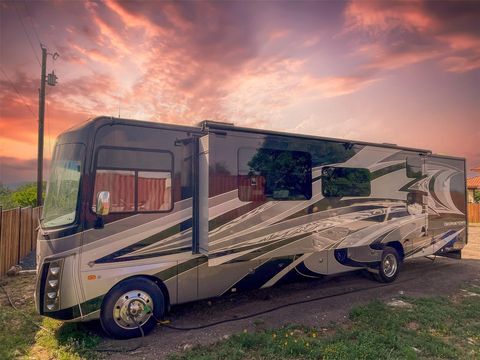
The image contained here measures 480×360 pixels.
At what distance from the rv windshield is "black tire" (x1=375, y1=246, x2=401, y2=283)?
7.16 meters

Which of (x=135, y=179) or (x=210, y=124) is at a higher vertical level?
(x=210, y=124)

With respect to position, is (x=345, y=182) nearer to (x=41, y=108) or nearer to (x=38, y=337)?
(x=38, y=337)

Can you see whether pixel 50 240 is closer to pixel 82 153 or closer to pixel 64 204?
pixel 64 204

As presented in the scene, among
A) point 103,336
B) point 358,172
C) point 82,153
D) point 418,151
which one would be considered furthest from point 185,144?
point 418,151

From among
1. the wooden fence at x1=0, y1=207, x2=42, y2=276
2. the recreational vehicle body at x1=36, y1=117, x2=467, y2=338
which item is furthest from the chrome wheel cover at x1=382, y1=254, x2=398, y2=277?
the wooden fence at x1=0, y1=207, x2=42, y2=276

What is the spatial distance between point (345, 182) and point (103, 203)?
5.17m

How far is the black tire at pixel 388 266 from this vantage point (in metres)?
8.53

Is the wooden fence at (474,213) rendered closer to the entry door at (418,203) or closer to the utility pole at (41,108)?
the entry door at (418,203)

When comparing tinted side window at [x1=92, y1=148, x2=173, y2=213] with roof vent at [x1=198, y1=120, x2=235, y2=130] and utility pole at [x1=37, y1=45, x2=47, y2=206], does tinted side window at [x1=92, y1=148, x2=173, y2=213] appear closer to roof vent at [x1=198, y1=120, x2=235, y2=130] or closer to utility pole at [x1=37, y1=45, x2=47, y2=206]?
roof vent at [x1=198, y1=120, x2=235, y2=130]

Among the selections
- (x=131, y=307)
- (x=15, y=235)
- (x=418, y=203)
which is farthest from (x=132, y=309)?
(x=418, y=203)

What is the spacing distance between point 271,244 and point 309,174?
169 centimetres

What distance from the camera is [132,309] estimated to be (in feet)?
17.6

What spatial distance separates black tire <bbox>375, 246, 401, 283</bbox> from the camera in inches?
336

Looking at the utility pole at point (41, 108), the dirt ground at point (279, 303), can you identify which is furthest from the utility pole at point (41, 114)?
the dirt ground at point (279, 303)
